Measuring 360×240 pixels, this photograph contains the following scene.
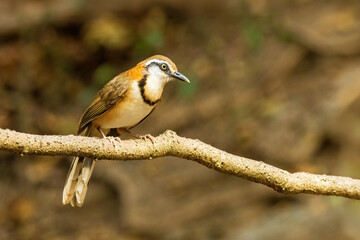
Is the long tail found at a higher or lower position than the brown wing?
lower

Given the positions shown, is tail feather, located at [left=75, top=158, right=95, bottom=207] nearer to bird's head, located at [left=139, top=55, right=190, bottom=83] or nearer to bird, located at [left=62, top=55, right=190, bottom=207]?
bird, located at [left=62, top=55, right=190, bottom=207]

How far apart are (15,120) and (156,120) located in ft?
6.86

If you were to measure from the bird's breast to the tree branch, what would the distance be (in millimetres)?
644

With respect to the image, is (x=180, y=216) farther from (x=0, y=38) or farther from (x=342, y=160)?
(x=0, y=38)

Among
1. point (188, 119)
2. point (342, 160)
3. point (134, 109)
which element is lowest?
point (134, 109)

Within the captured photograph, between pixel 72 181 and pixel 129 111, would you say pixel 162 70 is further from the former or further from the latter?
pixel 72 181

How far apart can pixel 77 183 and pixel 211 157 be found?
1.21 meters

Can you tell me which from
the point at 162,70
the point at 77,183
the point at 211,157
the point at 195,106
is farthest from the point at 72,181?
the point at 195,106

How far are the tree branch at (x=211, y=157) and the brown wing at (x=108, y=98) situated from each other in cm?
76

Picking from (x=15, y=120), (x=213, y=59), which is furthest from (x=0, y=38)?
(x=213, y=59)

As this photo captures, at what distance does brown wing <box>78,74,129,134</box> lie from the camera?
4.09 metres

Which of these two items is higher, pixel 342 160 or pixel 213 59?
pixel 213 59

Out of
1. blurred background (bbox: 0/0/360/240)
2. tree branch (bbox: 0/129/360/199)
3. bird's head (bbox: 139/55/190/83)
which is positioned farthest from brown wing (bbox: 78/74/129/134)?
blurred background (bbox: 0/0/360/240)

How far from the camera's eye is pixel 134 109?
13.3 ft
